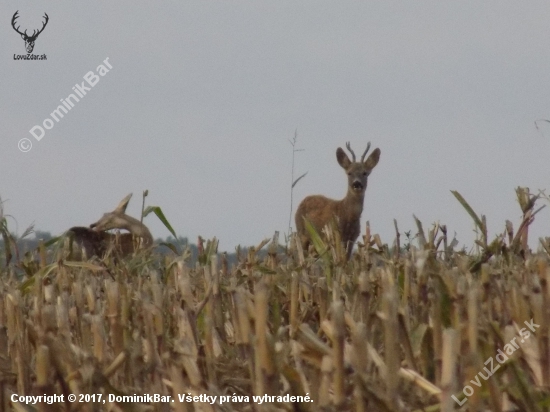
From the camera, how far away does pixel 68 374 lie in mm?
2307

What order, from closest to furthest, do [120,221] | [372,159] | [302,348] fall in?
[302,348]
[120,221]
[372,159]

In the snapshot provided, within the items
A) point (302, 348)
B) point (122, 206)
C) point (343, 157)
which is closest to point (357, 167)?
point (343, 157)

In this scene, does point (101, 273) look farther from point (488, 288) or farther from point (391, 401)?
point (391, 401)

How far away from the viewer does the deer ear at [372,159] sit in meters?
15.2

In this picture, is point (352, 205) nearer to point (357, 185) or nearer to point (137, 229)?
point (357, 185)

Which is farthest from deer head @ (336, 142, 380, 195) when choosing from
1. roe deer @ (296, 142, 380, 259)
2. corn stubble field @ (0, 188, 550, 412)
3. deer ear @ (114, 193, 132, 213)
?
corn stubble field @ (0, 188, 550, 412)

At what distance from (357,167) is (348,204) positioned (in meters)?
0.64

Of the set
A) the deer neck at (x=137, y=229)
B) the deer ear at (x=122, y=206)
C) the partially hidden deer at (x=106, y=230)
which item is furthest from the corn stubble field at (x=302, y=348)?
the deer ear at (x=122, y=206)

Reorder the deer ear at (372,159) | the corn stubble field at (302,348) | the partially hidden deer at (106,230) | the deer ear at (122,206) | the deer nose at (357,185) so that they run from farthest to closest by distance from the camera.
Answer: the deer ear at (372,159)
the deer nose at (357,185)
the deer ear at (122,206)
the partially hidden deer at (106,230)
the corn stubble field at (302,348)

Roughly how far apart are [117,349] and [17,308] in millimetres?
388

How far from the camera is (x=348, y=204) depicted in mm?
14828

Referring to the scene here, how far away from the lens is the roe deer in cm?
1461

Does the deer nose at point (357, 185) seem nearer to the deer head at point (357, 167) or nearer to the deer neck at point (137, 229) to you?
the deer head at point (357, 167)

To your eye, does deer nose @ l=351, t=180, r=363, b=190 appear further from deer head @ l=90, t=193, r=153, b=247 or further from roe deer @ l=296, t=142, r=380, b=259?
deer head @ l=90, t=193, r=153, b=247
